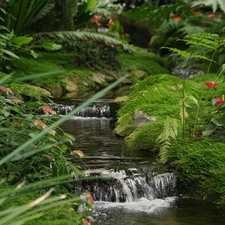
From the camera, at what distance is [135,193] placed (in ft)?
14.9

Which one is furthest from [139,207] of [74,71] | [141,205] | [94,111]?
[74,71]

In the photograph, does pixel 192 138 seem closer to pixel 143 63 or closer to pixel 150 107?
pixel 150 107

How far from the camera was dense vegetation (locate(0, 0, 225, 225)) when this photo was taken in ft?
8.32

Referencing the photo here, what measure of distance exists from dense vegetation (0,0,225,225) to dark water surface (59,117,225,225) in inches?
6.0

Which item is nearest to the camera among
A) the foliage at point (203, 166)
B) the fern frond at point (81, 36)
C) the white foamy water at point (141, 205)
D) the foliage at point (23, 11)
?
the white foamy water at point (141, 205)

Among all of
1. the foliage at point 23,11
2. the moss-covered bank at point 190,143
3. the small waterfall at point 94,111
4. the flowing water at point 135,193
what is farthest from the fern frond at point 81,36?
the flowing water at point 135,193

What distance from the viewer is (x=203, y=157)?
4609 millimetres

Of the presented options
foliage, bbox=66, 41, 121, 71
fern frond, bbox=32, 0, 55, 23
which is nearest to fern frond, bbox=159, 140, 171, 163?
fern frond, bbox=32, 0, 55, 23

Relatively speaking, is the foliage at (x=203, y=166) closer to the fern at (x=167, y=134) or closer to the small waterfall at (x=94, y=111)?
the fern at (x=167, y=134)

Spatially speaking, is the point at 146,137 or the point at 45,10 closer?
the point at 146,137

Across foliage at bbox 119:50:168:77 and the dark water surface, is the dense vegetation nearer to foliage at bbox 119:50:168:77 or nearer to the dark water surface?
foliage at bbox 119:50:168:77

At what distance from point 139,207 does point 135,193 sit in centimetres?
23

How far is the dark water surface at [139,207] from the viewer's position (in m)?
3.93

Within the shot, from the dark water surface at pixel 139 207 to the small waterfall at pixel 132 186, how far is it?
6 cm
